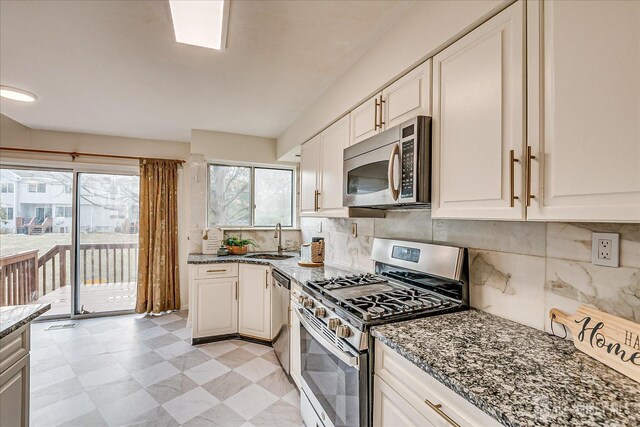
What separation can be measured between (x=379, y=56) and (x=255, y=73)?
36.3 inches

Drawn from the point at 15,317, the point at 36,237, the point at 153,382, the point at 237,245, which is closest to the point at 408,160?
the point at 15,317

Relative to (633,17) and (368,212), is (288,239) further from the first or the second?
(633,17)

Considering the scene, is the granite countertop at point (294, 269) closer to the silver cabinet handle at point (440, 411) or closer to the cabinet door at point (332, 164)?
the cabinet door at point (332, 164)

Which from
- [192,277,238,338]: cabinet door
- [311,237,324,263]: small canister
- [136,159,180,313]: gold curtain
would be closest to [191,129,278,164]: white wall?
[136,159,180,313]: gold curtain

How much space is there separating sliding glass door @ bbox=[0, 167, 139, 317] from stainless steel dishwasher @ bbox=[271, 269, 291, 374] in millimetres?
2604

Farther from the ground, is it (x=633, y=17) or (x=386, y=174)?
(x=633, y=17)

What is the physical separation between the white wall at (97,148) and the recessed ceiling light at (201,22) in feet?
8.83

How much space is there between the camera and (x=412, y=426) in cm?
101

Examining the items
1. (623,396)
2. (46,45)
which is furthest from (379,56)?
(46,45)

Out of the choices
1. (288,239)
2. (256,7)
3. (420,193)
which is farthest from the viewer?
(288,239)

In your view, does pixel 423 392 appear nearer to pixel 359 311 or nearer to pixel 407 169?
pixel 359 311

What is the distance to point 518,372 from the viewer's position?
873 millimetres

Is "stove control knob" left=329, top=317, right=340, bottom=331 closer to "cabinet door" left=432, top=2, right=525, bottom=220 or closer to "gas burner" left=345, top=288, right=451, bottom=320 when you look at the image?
"gas burner" left=345, top=288, right=451, bottom=320

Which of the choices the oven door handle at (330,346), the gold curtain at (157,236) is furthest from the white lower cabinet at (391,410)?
the gold curtain at (157,236)
